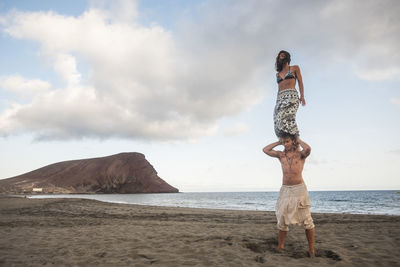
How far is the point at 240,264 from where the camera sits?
363 centimetres

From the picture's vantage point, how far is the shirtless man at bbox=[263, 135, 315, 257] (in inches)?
152

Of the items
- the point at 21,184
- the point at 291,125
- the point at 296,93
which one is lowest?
the point at 21,184

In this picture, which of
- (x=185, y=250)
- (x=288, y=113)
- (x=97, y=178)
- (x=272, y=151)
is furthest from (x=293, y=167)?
(x=97, y=178)

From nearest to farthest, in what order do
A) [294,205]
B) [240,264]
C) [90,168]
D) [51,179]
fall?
1. [240,264]
2. [294,205]
3. [51,179]
4. [90,168]

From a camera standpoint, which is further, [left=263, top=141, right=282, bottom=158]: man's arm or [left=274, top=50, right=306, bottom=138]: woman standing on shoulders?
[left=263, top=141, right=282, bottom=158]: man's arm

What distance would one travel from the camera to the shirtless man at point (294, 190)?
386 centimetres

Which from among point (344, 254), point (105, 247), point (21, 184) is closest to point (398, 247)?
point (344, 254)

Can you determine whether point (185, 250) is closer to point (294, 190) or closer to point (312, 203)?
point (294, 190)

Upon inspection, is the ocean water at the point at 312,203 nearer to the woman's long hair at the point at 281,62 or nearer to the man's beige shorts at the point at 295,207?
the man's beige shorts at the point at 295,207

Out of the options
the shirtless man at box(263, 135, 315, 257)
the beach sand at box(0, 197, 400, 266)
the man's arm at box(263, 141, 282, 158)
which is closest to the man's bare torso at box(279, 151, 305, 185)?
the shirtless man at box(263, 135, 315, 257)

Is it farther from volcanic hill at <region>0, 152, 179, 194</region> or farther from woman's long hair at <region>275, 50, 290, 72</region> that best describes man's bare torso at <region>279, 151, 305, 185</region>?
volcanic hill at <region>0, 152, 179, 194</region>

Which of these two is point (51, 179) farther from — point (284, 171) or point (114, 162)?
point (284, 171)

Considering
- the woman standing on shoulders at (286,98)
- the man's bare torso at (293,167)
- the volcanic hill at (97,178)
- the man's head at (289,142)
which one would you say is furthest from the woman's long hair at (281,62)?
the volcanic hill at (97,178)

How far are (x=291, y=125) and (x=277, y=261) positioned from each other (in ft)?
7.24
